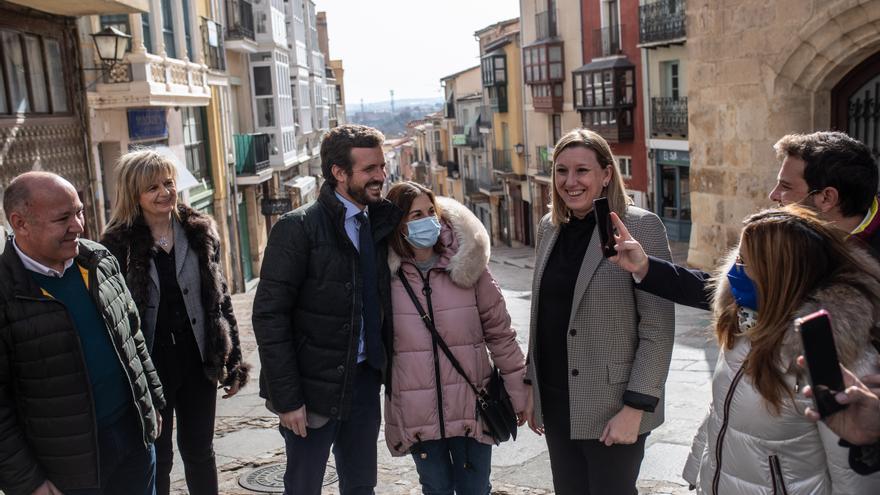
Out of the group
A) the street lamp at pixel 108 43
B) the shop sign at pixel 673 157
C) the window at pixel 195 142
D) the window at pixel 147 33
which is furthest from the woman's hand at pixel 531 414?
the shop sign at pixel 673 157

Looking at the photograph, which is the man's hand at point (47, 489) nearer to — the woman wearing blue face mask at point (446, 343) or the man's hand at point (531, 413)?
the woman wearing blue face mask at point (446, 343)

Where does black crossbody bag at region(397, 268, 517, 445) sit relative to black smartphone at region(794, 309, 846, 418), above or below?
below

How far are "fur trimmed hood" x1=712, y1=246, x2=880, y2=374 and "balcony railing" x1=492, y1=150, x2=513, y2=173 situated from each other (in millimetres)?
34979

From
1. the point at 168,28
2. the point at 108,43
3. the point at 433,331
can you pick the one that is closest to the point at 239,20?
the point at 168,28

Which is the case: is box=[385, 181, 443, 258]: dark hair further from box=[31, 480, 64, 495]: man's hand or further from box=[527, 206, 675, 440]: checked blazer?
box=[31, 480, 64, 495]: man's hand

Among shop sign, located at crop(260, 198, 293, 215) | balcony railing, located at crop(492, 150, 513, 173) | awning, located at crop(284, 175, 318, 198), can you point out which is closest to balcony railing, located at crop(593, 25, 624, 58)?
balcony railing, located at crop(492, 150, 513, 173)

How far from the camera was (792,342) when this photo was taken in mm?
2238

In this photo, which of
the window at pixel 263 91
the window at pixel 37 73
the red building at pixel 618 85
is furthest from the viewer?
the red building at pixel 618 85

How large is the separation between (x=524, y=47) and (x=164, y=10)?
1958cm

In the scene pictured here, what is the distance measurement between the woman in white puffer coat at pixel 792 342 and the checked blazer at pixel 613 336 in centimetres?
80

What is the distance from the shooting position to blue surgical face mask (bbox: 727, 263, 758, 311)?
2.41 m

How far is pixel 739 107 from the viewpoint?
29.1 ft

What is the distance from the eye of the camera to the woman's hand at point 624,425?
3.17m

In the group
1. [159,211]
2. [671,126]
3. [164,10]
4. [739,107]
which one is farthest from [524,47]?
[159,211]
